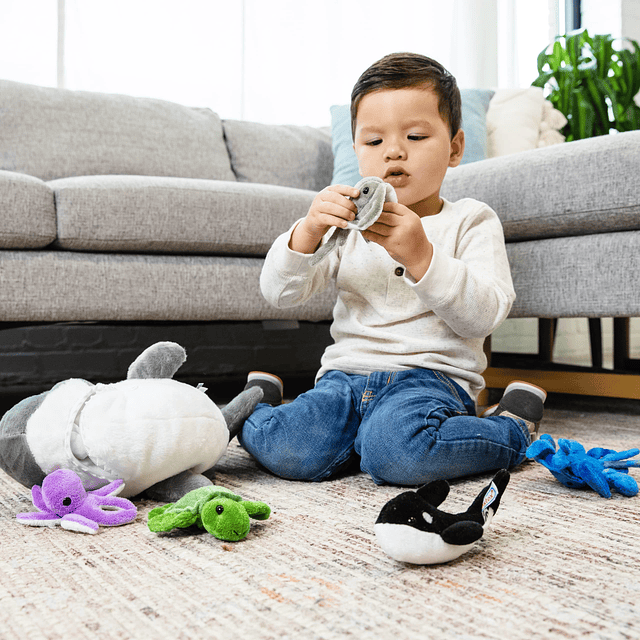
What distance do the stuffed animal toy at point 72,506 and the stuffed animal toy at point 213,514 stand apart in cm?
4

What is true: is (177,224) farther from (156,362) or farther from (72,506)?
(72,506)

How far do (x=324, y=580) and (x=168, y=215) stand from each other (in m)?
1.03

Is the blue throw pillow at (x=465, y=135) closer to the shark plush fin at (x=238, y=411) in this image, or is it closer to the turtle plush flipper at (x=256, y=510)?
the shark plush fin at (x=238, y=411)

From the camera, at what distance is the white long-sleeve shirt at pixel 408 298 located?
2.98 ft

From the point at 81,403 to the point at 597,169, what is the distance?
3.16 ft

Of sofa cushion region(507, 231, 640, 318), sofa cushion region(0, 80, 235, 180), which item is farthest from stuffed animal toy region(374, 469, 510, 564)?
sofa cushion region(0, 80, 235, 180)

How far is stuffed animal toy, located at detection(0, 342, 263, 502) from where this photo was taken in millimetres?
673

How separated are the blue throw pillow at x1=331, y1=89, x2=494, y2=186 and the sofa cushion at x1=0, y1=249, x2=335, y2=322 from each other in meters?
0.55

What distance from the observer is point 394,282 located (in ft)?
3.24

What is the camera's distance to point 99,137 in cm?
184

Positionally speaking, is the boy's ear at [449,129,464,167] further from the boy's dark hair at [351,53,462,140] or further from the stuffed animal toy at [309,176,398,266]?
the stuffed animal toy at [309,176,398,266]

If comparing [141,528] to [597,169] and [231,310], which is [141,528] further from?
[597,169]

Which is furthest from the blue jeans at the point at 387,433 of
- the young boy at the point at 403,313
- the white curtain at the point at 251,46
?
the white curtain at the point at 251,46

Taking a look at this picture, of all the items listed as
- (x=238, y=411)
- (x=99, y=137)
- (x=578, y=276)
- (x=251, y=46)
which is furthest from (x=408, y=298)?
(x=251, y=46)
